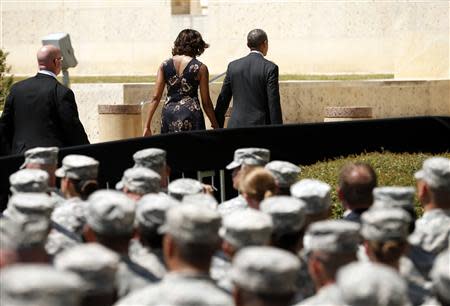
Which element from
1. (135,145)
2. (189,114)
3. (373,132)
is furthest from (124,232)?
(373,132)

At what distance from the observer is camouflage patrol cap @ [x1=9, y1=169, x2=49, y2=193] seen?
7.14m

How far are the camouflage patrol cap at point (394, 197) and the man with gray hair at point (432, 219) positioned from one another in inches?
4.1

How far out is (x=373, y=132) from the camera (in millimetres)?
12969

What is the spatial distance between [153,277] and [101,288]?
32.2 inches

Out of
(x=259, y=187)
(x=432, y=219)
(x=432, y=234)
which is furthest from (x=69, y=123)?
(x=432, y=234)

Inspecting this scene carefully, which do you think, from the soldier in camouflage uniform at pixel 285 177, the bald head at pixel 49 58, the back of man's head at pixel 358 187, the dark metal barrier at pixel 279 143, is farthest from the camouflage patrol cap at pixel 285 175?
the bald head at pixel 49 58

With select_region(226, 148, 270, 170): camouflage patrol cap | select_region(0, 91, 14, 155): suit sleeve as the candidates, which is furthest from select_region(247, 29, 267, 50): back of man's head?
select_region(226, 148, 270, 170): camouflage patrol cap

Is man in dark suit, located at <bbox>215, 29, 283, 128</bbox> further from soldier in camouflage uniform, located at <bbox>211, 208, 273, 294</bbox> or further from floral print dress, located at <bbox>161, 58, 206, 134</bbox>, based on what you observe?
soldier in camouflage uniform, located at <bbox>211, 208, 273, 294</bbox>

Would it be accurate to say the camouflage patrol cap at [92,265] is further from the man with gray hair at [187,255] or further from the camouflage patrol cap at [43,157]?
the camouflage patrol cap at [43,157]

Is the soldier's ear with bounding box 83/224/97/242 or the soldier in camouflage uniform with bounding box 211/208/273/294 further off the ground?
the soldier in camouflage uniform with bounding box 211/208/273/294

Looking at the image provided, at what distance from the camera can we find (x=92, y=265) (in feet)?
16.1

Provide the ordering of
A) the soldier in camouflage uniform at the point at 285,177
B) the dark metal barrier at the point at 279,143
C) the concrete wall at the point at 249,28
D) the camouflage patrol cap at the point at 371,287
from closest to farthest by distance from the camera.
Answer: the camouflage patrol cap at the point at 371,287, the soldier in camouflage uniform at the point at 285,177, the dark metal barrier at the point at 279,143, the concrete wall at the point at 249,28

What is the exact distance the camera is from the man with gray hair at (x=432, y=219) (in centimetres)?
627

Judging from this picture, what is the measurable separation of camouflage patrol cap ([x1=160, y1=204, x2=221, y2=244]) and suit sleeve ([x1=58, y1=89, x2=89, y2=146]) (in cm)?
500
